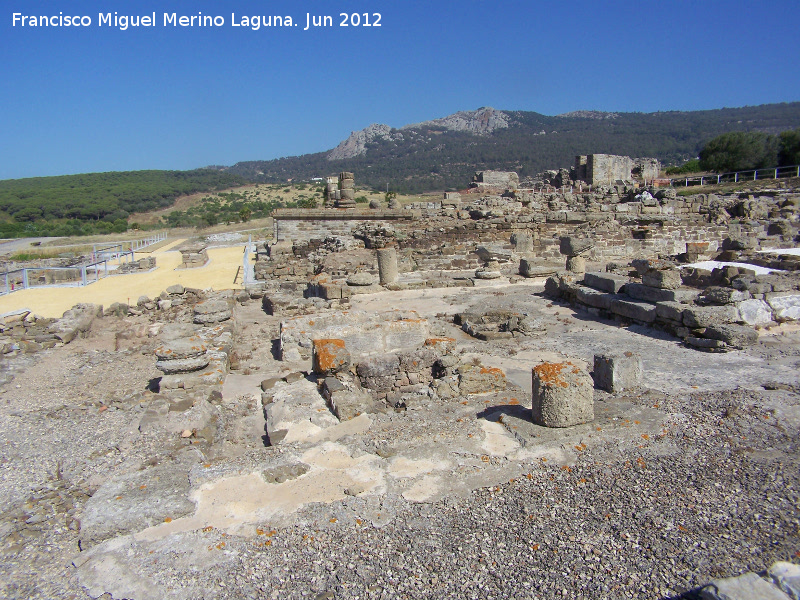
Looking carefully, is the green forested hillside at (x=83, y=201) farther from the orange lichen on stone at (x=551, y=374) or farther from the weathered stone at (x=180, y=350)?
the orange lichen on stone at (x=551, y=374)

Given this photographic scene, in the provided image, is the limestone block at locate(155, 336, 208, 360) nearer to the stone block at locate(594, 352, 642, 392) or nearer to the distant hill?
the stone block at locate(594, 352, 642, 392)

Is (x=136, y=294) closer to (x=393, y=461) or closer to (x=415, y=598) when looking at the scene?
(x=393, y=461)

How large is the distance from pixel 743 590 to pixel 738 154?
49238mm

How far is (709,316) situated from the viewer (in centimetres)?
817

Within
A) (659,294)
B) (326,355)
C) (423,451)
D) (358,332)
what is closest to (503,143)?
(659,294)

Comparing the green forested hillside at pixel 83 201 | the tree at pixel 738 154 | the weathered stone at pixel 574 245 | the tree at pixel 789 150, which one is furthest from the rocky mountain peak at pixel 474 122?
the weathered stone at pixel 574 245

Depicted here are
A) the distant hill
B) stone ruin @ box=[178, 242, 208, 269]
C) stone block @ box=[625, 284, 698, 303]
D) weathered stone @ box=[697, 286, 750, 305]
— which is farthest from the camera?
the distant hill

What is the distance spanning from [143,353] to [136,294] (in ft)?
28.8

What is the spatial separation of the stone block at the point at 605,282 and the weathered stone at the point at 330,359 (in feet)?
21.4

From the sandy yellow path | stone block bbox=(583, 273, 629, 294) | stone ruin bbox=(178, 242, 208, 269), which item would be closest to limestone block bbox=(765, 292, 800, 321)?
stone block bbox=(583, 273, 629, 294)

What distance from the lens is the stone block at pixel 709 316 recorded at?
812cm

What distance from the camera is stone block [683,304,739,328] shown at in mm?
8125

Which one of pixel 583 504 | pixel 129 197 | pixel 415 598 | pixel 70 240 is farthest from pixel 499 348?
pixel 129 197

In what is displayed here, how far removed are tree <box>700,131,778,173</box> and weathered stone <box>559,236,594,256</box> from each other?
107 feet
